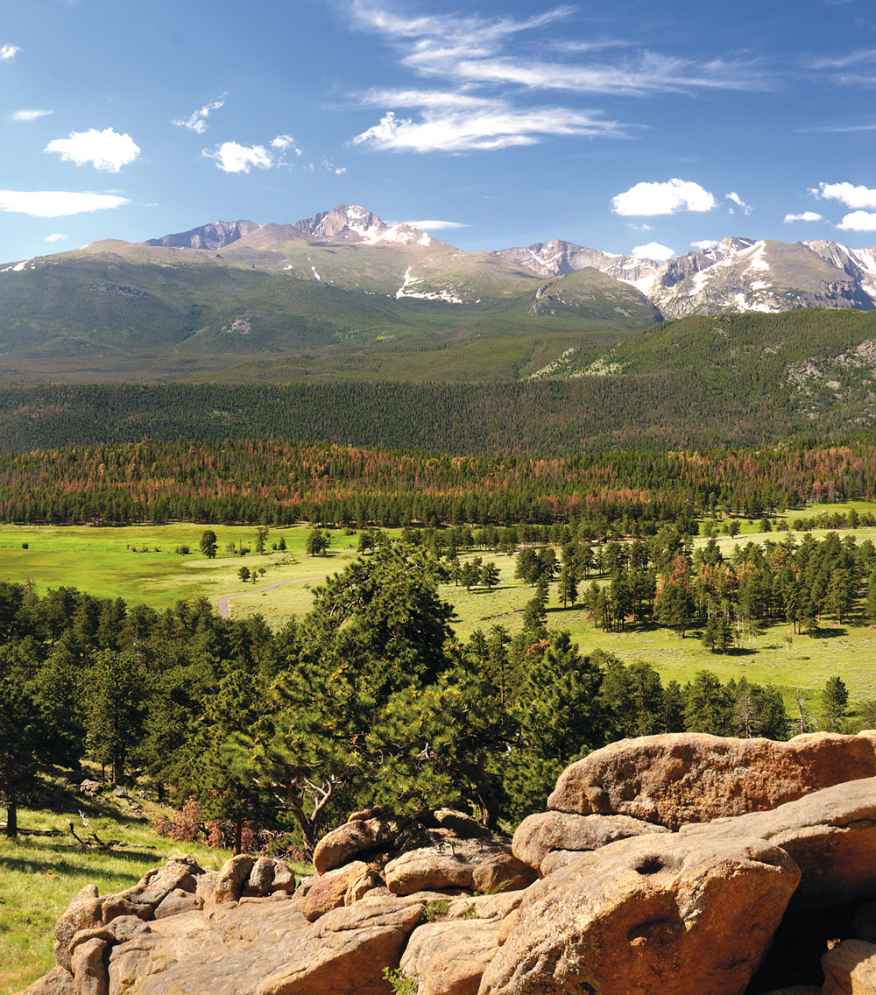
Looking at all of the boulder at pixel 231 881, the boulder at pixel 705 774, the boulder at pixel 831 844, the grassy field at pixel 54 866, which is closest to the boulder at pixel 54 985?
the grassy field at pixel 54 866

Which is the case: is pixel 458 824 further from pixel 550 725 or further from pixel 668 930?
pixel 668 930

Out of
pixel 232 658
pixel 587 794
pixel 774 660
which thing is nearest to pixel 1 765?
pixel 587 794

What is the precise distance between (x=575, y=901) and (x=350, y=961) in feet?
29.4

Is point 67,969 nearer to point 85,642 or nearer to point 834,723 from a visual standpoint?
point 834,723

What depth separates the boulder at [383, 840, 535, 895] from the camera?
1055 inches

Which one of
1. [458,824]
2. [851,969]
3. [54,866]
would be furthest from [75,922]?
[851,969]

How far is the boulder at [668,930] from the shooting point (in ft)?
56.9

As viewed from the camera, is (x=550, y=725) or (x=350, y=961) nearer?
(x=350, y=961)

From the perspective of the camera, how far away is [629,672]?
370 feet

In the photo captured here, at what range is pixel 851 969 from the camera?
16.6m

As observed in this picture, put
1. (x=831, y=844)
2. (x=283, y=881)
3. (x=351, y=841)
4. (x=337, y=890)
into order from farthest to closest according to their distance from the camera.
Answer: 1. (x=283, y=881)
2. (x=351, y=841)
3. (x=337, y=890)
4. (x=831, y=844)

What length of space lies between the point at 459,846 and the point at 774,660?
130077 mm

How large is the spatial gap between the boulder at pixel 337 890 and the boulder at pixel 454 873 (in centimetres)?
95

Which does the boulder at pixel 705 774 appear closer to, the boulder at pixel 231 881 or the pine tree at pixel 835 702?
the boulder at pixel 231 881
